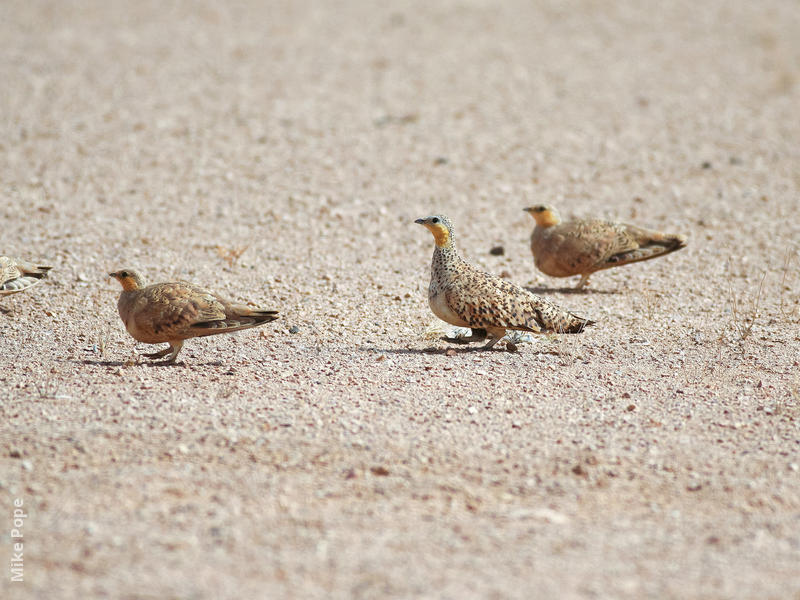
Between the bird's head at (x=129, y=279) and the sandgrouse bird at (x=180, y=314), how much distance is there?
19 mm

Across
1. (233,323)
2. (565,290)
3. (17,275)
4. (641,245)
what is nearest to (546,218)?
(565,290)

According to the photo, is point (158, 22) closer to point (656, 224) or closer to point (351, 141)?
point (351, 141)

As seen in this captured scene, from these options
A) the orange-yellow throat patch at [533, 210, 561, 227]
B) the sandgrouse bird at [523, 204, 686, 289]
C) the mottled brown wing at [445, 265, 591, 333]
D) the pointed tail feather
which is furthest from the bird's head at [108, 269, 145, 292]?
the orange-yellow throat patch at [533, 210, 561, 227]

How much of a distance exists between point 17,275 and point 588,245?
5.25m

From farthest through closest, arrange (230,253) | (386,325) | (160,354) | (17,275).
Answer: (230,253), (386,325), (17,275), (160,354)

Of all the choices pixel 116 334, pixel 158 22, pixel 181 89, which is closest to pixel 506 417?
pixel 116 334

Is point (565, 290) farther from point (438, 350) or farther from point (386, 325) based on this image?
point (438, 350)

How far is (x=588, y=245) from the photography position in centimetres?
909

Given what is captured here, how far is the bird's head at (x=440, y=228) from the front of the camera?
7.40 m

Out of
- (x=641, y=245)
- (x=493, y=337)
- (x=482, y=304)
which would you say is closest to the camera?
(x=482, y=304)

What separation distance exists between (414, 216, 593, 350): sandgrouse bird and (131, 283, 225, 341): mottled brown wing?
67.3 inches

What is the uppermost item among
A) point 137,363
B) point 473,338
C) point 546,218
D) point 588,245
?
point 546,218

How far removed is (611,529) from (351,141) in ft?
33.4

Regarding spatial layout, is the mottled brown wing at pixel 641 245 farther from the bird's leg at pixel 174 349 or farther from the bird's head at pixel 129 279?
the bird's head at pixel 129 279
